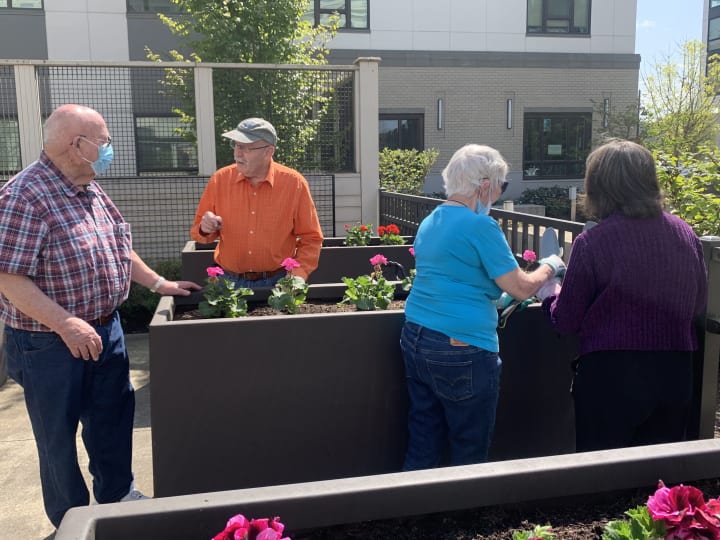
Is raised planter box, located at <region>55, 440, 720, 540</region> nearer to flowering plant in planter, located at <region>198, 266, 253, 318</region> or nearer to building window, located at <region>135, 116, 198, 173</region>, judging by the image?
flowering plant in planter, located at <region>198, 266, 253, 318</region>

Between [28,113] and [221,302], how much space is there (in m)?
6.39

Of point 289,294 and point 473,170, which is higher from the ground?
point 473,170

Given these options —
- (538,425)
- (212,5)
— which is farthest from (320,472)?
(212,5)

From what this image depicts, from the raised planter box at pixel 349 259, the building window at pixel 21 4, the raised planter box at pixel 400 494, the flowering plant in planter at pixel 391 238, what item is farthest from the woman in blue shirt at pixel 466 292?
the building window at pixel 21 4

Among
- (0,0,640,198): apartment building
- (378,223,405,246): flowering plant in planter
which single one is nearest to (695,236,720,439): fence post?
(378,223,405,246): flowering plant in planter

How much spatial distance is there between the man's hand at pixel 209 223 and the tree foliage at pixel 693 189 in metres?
2.61

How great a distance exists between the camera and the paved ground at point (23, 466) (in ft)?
10.5

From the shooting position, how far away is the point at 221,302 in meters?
3.15

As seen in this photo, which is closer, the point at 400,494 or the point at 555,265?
the point at 400,494

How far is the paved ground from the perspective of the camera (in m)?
3.19

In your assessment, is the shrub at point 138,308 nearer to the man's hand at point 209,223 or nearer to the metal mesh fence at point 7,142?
the metal mesh fence at point 7,142

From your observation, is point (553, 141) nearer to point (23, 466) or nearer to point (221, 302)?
point (221, 302)

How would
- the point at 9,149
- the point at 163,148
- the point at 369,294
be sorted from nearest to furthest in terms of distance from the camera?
the point at 369,294 < the point at 9,149 < the point at 163,148

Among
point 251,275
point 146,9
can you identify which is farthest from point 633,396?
point 146,9
